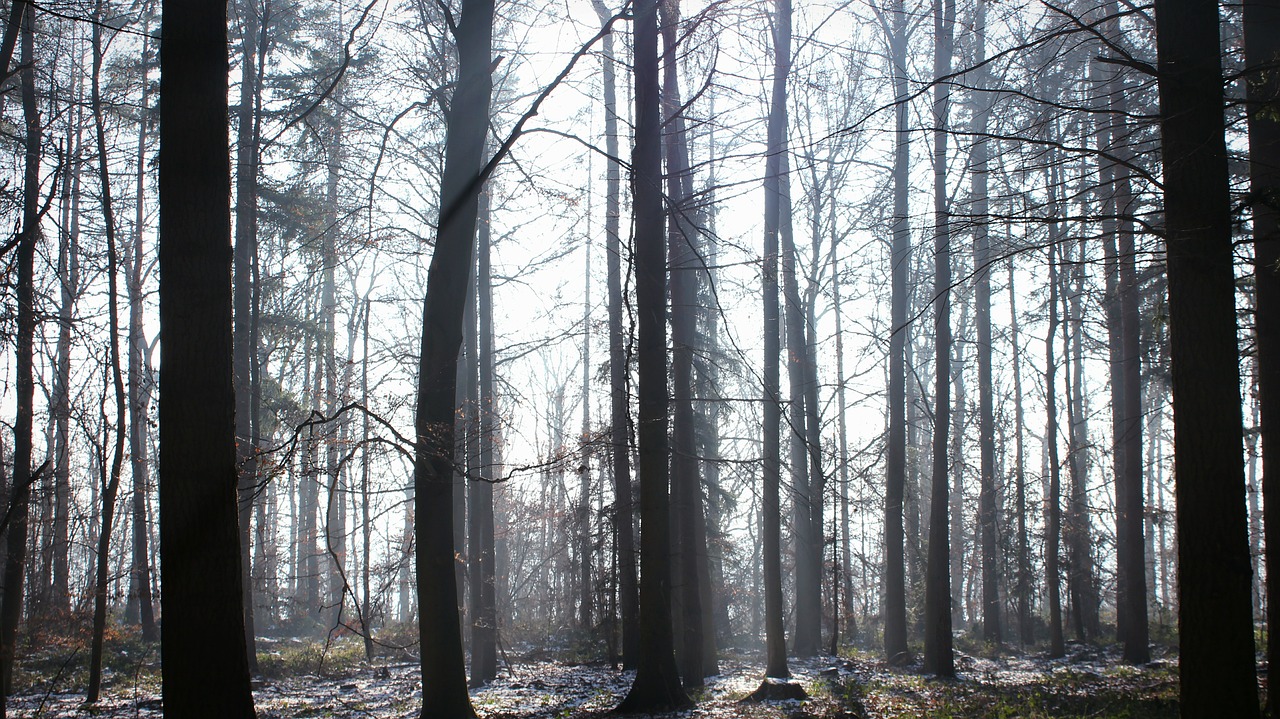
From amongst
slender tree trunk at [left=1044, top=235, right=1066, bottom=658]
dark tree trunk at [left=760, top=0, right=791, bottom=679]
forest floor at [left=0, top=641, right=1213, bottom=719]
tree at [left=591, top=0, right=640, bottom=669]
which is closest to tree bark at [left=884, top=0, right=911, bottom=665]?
forest floor at [left=0, top=641, right=1213, bottom=719]

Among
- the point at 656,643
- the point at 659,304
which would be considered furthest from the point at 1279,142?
the point at 656,643

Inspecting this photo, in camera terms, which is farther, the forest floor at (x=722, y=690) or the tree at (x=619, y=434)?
the tree at (x=619, y=434)

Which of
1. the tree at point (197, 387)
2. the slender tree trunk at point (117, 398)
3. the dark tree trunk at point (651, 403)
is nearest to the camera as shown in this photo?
the tree at point (197, 387)

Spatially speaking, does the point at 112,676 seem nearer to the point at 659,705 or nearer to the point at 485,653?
the point at 485,653

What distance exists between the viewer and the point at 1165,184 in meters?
6.46

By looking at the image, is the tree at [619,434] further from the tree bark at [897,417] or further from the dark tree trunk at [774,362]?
the tree bark at [897,417]

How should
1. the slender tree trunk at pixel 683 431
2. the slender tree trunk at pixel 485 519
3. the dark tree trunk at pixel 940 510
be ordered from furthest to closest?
the slender tree trunk at pixel 485 519 → the dark tree trunk at pixel 940 510 → the slender tree trunk at pixel 683 431

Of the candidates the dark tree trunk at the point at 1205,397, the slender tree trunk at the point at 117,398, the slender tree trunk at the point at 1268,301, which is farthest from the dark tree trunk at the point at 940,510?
the slender tree trunk at the point at 117,398

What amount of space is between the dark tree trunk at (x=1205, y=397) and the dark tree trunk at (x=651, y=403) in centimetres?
475

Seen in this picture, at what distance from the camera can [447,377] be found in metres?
9.38

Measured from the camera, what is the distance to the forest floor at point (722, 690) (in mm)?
9508

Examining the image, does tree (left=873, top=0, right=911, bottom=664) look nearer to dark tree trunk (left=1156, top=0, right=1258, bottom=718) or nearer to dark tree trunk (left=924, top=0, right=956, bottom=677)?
dark tree trunk (left=924, top=0, right=956, bottom=677)

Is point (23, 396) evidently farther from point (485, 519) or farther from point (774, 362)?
point (774, 362)

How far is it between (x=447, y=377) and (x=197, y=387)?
11.9 ft
